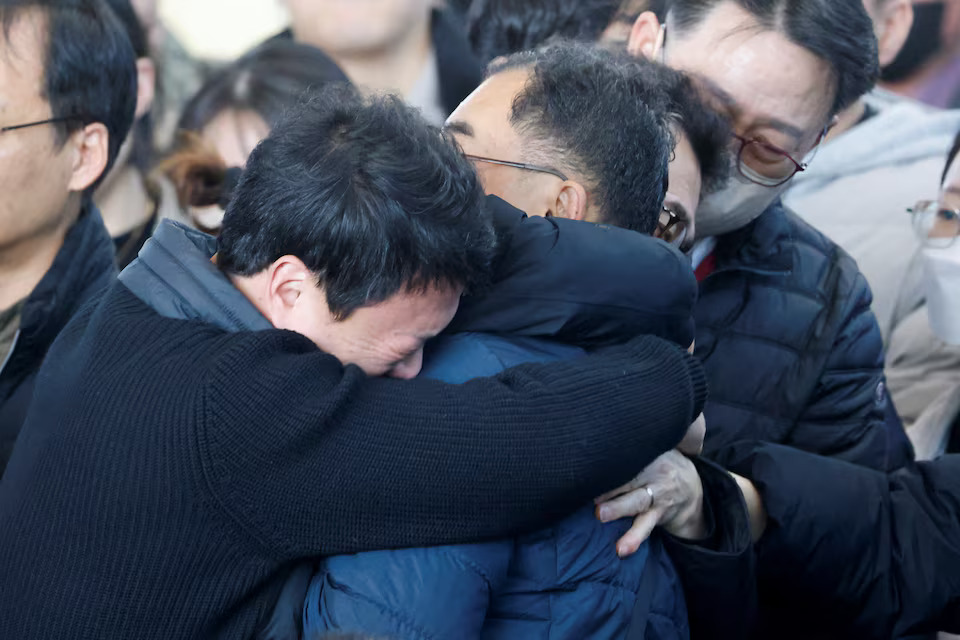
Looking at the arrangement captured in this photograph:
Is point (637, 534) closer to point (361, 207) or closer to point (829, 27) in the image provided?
point (361, 207)

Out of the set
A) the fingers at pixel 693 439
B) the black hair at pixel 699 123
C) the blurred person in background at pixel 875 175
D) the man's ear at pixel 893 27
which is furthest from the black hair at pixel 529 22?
the fingers at pixel 693 439

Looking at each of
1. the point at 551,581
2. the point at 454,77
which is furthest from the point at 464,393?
the point at 454,77

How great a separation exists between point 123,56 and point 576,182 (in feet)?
4.15

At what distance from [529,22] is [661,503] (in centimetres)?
205

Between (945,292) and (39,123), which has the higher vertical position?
(39,123)

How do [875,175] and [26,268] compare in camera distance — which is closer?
[26,268]

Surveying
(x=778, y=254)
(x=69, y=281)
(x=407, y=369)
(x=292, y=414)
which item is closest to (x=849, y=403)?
(x=778, y=254)

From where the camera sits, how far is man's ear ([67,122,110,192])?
7.54ft

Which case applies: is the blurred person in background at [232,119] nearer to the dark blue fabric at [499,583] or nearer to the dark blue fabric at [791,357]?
the dark blue fabric at [791,357]

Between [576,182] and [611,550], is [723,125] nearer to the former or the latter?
[576,182]

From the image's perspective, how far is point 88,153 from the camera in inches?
91.5

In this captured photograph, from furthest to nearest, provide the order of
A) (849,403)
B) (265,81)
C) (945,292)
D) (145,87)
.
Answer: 1. (145,87)
2. (265,81)
3. (945,292)
4. (849,403)

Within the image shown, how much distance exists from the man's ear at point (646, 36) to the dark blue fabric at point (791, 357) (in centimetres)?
52

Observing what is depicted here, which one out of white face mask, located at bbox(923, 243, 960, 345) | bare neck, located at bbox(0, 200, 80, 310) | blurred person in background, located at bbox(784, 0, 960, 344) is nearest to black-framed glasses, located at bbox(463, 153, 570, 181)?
bare neck, located at bbox(0, 200, 80, 310)
